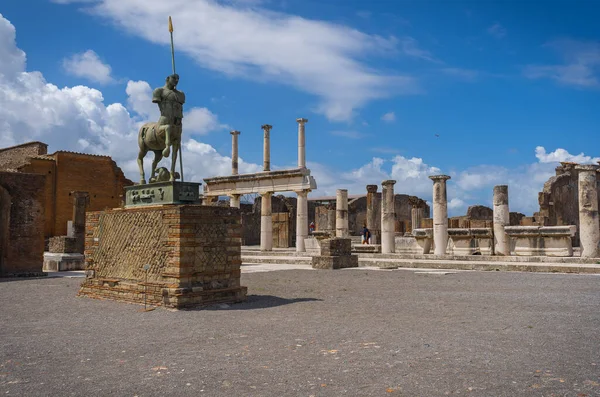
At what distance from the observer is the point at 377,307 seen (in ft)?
22.9

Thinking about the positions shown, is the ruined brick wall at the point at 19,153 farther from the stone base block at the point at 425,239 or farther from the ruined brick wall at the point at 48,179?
the stone base block at the point at 425,239

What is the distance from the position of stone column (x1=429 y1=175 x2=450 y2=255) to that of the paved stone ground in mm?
9215

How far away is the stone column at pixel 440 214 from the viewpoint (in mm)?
17547

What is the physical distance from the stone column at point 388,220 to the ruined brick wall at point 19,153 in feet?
67.4

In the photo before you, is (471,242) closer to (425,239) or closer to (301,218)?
(425,239)

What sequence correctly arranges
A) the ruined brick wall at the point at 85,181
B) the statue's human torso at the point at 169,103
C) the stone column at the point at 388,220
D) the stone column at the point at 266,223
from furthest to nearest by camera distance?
the ruined brick wall at the point at 85,181 → the stone column at the point at 266,223 → the stone column at the point at 388,220 → the statue's human torso at the point at 169,103

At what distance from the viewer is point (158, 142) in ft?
26.3

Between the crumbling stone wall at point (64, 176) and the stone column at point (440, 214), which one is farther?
the crumbling stone wall at point (64, 176)

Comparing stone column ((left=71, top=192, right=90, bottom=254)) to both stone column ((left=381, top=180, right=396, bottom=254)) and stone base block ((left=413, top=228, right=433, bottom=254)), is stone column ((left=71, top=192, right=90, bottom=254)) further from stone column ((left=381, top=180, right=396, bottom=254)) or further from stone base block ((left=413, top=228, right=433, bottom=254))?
stone base block ((left=413, top=228, right=433, bottom=254))

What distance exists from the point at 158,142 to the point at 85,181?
905 inches

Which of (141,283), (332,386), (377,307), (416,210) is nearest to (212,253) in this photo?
(141,283)

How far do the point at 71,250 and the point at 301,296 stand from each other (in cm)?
1057

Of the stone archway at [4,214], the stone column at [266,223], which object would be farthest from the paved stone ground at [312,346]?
the stone column at [266,223]

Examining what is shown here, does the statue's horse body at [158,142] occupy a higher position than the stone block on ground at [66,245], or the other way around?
the statue's horse body at [158,142]
